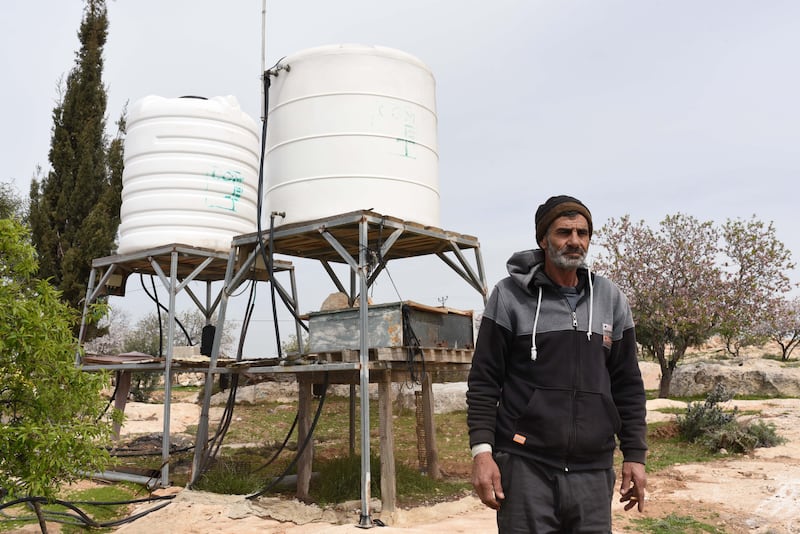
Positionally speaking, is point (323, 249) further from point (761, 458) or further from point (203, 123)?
point (761, 458)

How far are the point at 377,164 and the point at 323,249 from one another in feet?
6.38

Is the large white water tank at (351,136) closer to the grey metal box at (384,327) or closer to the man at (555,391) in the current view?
the grey metal box at (384,327)

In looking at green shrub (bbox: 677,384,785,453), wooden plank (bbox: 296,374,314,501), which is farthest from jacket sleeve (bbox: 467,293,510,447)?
green shrub (bbox: 677,384,785,453)

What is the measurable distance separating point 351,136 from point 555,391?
18.8ft

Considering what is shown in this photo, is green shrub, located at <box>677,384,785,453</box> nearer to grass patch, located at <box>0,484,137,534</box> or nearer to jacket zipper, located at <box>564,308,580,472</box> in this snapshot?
grass patch, located at <box>0,484,137,534</box>

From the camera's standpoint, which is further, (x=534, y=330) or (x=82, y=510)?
(x=82, y=510)

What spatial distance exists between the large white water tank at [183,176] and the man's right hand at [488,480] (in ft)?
26.2

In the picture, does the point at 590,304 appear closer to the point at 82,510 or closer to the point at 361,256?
the point at 361,256

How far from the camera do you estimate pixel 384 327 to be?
794 cm

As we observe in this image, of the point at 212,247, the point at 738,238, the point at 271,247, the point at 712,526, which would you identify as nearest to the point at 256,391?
the point at 212,247

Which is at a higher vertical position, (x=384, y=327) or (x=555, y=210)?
(x=555, y=210)

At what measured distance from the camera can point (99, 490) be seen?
9.23 meters

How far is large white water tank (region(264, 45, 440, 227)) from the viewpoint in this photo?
829 cm

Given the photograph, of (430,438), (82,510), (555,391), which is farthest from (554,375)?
(430,438)
